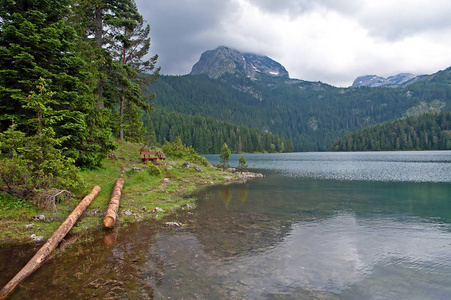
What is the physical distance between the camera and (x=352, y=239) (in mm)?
12820

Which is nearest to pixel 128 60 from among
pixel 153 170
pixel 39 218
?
pixel 153 170

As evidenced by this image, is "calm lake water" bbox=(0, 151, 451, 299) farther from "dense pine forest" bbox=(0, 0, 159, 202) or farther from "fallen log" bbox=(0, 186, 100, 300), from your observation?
"dense pine forest" bbox=(0, 0, 159, 202)

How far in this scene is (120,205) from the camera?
17.4 metres

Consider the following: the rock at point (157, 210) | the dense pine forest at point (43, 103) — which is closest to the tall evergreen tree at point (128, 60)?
the dense pine forest at point (43, 103)

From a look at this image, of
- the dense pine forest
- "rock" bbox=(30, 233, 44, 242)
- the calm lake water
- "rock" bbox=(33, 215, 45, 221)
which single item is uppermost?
the dense pine forest

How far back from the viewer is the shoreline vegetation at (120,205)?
39.7 feet

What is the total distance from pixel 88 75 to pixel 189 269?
17.6 m

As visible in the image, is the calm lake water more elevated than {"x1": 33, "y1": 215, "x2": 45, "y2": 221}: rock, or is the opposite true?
{"x1": 33, "y1": 215, "x2": 45, "y2": 221}: rock

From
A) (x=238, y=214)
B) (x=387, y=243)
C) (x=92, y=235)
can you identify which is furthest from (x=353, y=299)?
(x=92, y=235)

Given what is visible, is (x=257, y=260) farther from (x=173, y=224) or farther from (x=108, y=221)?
(x=108, y=221)

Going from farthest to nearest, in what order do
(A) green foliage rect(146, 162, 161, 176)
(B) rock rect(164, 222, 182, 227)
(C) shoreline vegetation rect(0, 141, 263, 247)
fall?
(A) green foliage rect(146, 162, 161, 176) < (B) rock rect(164, 222, 182, 227) < (C) shoreline vegetation rect(0, 141, 263, 247)

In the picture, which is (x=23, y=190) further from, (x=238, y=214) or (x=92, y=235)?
(x=238, y=214)

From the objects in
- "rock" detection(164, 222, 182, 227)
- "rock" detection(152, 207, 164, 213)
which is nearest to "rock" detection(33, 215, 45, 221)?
"rock" detection(152, 207, 164, 213)

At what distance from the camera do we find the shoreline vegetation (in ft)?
39.7
